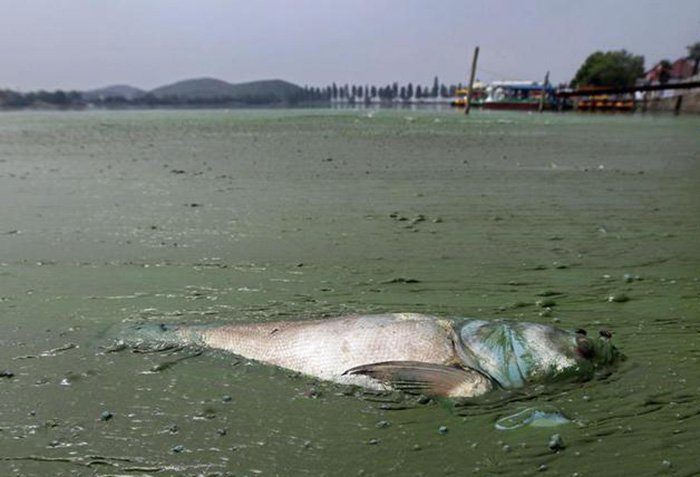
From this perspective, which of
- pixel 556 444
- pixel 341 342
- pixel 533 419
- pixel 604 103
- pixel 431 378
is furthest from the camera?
pixel 604 103

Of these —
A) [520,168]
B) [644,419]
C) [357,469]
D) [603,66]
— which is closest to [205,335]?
[357,469]

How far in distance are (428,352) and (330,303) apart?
1.38m

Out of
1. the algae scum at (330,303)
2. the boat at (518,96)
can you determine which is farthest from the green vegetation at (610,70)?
the algae scum at (330,303)

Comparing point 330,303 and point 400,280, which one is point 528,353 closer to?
point 330,303

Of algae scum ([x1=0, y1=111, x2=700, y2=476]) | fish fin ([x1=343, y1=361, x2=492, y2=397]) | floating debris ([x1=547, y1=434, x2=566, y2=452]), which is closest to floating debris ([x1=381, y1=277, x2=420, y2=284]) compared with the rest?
algae scum ([x1=0, y1=111, x2=700, y2=476])

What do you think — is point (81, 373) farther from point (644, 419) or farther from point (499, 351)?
point (644, 419)

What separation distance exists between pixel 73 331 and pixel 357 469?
91.2 inches

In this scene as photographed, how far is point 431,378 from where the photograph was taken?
10.4 ft

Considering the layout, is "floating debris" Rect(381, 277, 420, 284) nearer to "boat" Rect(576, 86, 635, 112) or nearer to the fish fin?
the fish fin

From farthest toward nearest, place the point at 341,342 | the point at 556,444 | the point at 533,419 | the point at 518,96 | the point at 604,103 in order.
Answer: the point at 518,96
the point at 604,103
the point at 341,342
the point at 533,419
the point at 556,444

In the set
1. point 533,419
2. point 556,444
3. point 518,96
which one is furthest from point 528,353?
point 518,96

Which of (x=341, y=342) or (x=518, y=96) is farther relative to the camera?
(x=518, y=96)

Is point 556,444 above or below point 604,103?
above

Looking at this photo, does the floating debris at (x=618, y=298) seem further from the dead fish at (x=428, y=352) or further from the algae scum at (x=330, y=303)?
the dead fish at (x=428, y=352)
